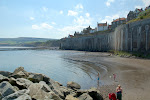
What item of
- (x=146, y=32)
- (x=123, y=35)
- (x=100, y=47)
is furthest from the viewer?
(x=100, y=47)

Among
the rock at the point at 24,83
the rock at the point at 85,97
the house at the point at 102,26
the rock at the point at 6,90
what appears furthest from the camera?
the house at the point at 102,26

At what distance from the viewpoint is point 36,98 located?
6.86 m

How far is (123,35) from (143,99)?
1487 inches

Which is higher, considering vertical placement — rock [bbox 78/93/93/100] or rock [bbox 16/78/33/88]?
rock [bbox 16/78/33/88]

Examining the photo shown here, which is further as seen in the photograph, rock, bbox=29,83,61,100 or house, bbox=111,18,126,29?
house, bbox=111,18,126,29

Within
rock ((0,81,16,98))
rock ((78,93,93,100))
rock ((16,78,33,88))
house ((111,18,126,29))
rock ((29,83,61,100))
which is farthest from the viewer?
house ((111,18,126,29))

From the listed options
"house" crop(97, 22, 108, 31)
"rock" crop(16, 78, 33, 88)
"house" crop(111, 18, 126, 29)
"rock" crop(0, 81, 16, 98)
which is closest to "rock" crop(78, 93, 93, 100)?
"rock" crop(16, 78, 33, 88)

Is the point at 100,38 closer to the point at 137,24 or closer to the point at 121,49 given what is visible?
the point at 121,49

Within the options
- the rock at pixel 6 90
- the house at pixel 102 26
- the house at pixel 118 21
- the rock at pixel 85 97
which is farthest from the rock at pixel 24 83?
the house at pixel 102 26

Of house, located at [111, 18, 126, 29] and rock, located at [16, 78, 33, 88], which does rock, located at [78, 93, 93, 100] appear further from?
house, located at [111, 18, 126, 29]

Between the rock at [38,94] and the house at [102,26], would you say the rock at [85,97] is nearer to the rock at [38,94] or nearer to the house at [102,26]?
the rock at [38,94]

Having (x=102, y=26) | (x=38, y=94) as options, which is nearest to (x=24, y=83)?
(x=38, y=94)

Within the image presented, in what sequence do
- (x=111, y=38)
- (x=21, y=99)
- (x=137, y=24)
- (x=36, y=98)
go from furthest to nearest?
(x=111, y=38)
(x=137, y=24)
(x=36, y=98)
(x=21, y=99)

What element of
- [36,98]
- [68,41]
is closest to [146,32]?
[36,98]
